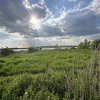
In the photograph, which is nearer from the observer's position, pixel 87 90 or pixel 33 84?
pixel 87 90

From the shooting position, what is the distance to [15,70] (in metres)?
13.9

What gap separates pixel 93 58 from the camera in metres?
5.92

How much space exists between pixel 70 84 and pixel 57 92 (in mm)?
1325

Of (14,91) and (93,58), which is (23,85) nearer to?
(14,91)

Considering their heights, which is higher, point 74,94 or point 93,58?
point 93,58

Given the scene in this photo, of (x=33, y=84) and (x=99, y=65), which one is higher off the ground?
(x=99, y=65)

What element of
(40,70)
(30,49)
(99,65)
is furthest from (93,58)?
(30,49)

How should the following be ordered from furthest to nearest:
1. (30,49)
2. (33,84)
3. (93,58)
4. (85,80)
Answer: (30,49)
(33,84)
(85,80)
(93,58)

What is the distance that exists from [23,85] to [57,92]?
1.27m

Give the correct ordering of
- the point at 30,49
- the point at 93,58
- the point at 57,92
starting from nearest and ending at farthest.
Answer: the point at 93,58 < the point at 57,92 < the point at 30,49

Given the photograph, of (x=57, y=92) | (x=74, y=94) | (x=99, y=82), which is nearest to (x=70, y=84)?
(x=74, y=94)

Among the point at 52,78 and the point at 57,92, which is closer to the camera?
the point at 57,92

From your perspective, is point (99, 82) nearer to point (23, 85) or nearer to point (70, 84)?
point (70, 84)

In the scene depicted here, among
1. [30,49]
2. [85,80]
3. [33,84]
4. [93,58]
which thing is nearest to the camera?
[93,58]
